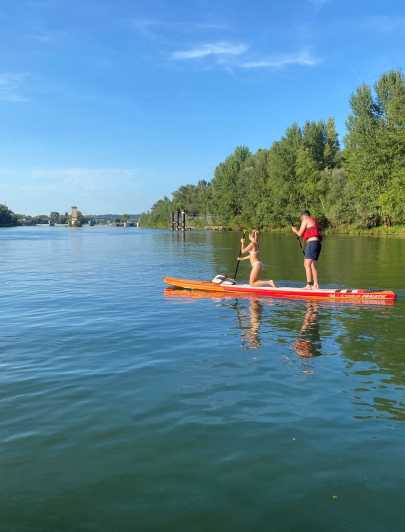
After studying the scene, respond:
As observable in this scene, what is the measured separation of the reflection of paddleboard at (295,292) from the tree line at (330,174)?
54.8m

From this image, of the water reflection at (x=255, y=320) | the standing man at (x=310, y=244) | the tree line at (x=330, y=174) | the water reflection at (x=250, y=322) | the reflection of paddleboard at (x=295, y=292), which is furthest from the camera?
the tree line at (x=330, y=174)

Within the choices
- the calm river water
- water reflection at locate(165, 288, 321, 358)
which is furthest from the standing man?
the calm river water

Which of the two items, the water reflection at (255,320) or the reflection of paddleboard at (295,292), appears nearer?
the water reflection at (255,320)

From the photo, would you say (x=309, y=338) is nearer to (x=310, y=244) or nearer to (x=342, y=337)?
(x=342, y=337)

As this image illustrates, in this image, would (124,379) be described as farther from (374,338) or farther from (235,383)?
(374,338)

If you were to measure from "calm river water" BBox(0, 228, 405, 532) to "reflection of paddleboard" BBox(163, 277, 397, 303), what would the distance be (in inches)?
90.1

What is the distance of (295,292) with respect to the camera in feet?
59.8

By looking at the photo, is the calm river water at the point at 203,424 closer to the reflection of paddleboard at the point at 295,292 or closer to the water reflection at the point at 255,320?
the water reflection at the point at 255,320

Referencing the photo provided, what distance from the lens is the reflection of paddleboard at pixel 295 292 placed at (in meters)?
17.2

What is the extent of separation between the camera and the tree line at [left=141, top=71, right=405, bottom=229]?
70.7 metres

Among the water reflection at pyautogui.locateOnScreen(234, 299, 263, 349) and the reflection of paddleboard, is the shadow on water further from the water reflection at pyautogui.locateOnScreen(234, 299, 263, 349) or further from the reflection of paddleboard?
the reflection of paddleboard

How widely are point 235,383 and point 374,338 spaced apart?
507 cm

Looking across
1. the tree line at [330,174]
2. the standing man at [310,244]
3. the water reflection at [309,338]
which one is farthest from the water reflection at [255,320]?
the tree line at [330,174]

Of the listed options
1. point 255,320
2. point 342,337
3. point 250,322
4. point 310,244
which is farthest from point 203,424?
point 310,244
